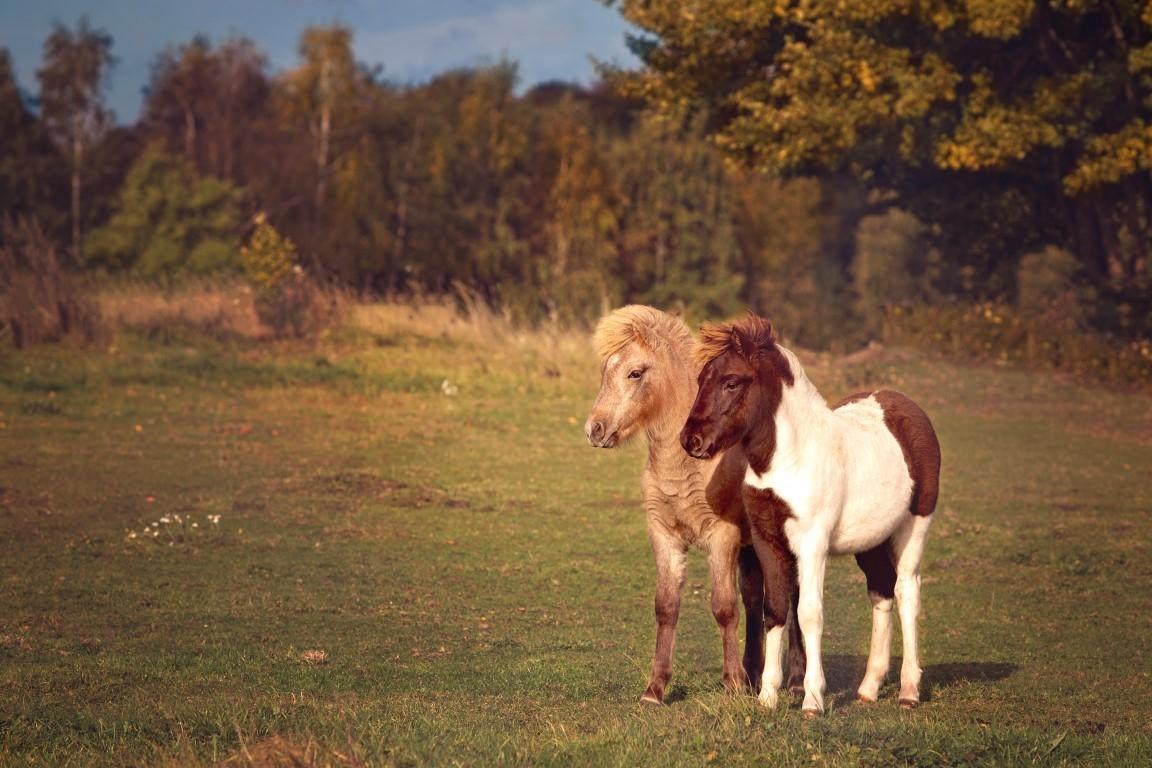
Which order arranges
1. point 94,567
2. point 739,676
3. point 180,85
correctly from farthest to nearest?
1. point 180,85
2. point 94,567
3. point 739,676

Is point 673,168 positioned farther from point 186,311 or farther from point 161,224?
point 186,311

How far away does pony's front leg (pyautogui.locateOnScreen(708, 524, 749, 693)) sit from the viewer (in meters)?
7.32

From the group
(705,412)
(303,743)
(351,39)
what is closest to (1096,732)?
(705,412)

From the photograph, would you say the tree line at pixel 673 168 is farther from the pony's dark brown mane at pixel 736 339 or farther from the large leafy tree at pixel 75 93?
the pony's dark brown mane at pixel 736 339

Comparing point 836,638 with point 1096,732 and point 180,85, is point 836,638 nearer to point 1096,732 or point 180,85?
point 1096,732

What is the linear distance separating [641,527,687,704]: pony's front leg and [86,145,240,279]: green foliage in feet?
107

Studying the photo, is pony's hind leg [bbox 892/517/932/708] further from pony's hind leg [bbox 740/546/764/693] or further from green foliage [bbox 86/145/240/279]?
green foliage [bbox 86/145/240/279]

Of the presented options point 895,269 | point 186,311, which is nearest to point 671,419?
point 186,311

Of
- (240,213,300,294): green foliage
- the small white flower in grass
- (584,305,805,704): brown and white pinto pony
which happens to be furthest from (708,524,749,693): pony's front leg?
(240,213,300,294): green foliage

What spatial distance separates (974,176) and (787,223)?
1974 centimetres

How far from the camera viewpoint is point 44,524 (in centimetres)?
1274

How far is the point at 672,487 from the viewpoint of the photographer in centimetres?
739

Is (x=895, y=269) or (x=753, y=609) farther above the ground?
(x=895, y=269)

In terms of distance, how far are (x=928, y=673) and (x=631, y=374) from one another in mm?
2904
